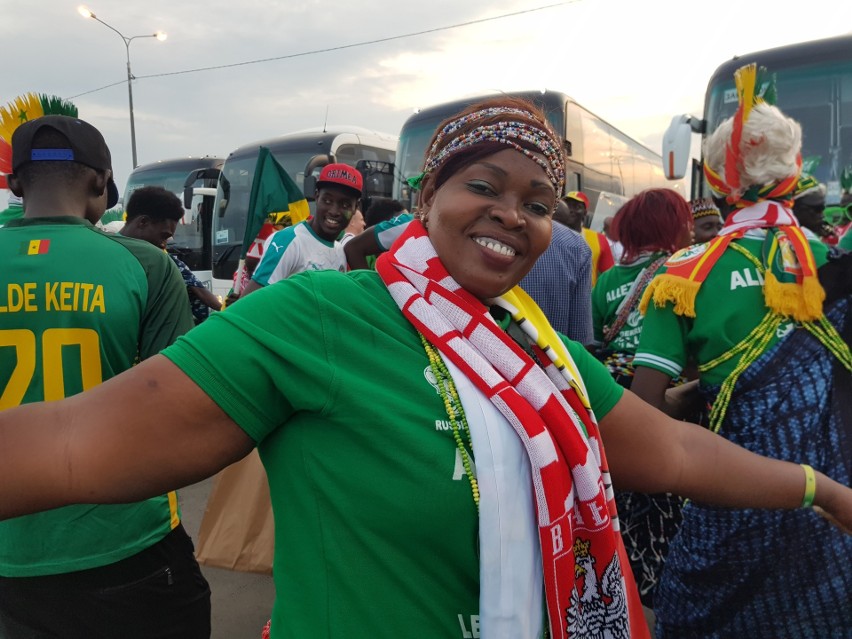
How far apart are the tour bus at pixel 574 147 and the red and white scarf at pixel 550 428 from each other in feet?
24.6

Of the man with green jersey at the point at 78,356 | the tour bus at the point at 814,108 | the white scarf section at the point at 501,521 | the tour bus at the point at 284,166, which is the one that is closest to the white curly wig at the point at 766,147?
the white scarf section at the point at 501,521

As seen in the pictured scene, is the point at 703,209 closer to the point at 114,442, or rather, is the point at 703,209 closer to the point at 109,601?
the point at 109,601

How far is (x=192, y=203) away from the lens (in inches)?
544

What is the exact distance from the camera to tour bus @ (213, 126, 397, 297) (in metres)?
11.7

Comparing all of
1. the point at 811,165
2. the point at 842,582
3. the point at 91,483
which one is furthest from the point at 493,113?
the point at 811,165

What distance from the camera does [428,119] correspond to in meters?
9.88

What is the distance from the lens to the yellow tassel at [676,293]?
235cm

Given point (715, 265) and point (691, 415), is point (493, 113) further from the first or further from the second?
point (691, 415)

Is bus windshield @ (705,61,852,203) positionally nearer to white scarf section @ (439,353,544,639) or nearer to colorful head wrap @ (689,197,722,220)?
colorful head wrap @ (689,197,722,220)

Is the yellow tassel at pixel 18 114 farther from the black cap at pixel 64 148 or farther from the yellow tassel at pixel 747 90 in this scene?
the yellow tassel at pixel 747 90

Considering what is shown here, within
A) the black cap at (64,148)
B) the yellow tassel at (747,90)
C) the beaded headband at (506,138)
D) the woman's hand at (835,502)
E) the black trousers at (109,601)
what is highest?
the yellow tassel at (747,90)

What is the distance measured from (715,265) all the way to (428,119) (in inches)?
319

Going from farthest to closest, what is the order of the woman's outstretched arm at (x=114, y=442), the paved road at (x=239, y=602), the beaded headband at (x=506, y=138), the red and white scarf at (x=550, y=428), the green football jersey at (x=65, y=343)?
the paved road at (x=239, y=602)
the green football jersey at (x=65, y=343)
the beaded headband at (x=506, y=138)
the red and white scarf at (x=550, y=428)
the woman's outstretched arm at (x=114, y=442)

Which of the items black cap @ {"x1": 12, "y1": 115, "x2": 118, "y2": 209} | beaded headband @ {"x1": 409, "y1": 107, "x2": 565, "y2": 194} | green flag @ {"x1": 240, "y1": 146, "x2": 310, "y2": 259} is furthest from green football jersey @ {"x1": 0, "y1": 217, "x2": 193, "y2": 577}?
green flag @ {"x1": 240, "y1": 146, "x2": 310, "y2": 259}
